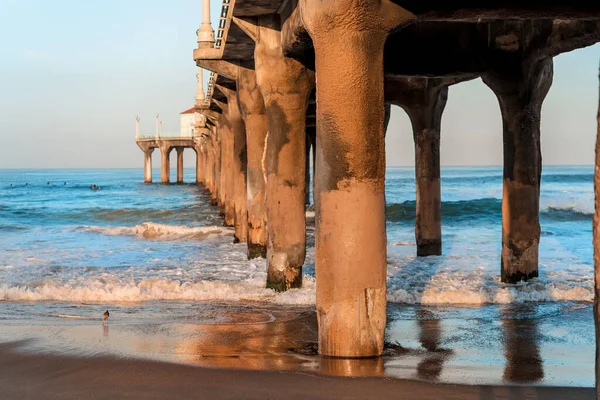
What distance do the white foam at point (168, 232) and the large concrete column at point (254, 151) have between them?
804 centimetres

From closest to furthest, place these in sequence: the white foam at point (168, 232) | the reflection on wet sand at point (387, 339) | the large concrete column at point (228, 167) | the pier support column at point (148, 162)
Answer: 1. the reflection on wet sand at point (387, 339)
2. the white foam at point (168, 232)
3. the large concrete column at point (228, 167)
4. the pier support column at point (148, 162)

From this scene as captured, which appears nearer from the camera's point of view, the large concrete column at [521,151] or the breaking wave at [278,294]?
the breaking wave at [278,294]

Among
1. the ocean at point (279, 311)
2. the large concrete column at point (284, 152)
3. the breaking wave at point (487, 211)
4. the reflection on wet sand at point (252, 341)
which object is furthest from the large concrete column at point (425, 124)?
the breaking wave at point (487, 211)

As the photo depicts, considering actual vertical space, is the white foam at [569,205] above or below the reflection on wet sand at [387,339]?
below

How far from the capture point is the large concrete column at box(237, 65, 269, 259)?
13.8 metres

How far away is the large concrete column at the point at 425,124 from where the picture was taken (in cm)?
1569

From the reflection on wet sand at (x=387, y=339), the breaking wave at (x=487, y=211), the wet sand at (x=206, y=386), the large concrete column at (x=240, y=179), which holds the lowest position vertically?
the breaking wave at (x=487, y=211)

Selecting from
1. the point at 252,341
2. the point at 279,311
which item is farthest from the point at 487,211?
the point at 252,341

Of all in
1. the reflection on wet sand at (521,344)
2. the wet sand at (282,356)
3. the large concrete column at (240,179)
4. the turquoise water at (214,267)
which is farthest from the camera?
the large concrete column at (240,179)

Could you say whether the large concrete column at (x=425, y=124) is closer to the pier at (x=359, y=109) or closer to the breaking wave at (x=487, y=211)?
the pier at (x=359, y=109)

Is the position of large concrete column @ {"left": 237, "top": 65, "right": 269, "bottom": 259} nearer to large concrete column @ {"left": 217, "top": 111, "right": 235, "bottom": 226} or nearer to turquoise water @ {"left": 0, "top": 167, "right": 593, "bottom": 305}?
turquoise water @ {"left": 0, "top": 167, "right": 593, "bottom": 305}

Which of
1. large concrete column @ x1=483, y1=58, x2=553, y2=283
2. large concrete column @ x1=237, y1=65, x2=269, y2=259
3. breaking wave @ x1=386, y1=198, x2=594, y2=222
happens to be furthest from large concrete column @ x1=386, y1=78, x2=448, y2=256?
breaking wave @ x1=386, y1=198, x2=594, y2=222

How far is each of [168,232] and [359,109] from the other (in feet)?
66.0

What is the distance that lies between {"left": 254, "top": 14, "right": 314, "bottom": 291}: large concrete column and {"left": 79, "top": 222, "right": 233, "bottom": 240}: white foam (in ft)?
39.3
